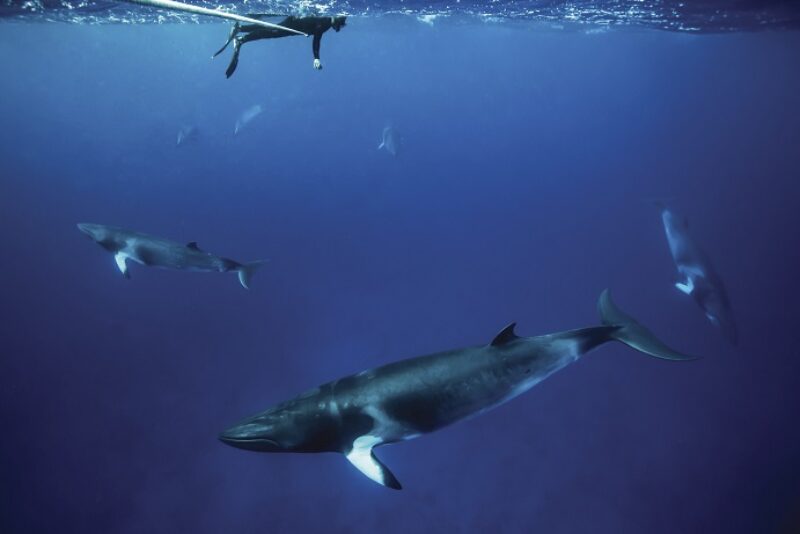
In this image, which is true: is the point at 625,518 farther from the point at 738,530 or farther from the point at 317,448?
the point at 317,448

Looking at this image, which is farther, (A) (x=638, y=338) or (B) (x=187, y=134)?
(B) (x=187, y=134)

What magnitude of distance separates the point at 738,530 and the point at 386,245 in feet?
69.7

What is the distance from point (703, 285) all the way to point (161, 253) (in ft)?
44.7

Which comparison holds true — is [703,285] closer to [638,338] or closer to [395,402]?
[638,338]

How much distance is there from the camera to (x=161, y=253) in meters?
10.5

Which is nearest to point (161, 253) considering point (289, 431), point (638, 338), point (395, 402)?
point (289, 431)

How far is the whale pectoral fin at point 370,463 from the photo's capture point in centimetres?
582

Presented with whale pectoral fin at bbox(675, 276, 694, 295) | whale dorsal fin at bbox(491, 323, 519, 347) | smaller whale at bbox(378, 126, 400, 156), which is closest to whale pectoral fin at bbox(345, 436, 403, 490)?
whale dorsal fin at bbox(491, 323, 519, 347)

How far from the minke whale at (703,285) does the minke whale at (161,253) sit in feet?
36.7

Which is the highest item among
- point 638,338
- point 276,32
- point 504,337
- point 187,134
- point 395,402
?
point 276,32

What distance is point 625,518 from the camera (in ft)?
39.9

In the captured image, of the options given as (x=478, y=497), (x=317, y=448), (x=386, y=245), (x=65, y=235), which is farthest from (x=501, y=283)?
(x=65, y=235)

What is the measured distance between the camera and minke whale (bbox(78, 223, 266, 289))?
34.0 feet

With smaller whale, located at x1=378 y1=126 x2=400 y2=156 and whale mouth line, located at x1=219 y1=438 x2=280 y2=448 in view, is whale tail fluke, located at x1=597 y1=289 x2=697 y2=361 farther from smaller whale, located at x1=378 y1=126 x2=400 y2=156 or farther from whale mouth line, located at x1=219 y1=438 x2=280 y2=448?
smaller whale, located at x1=378 y1=126 x2=400 y2=156
